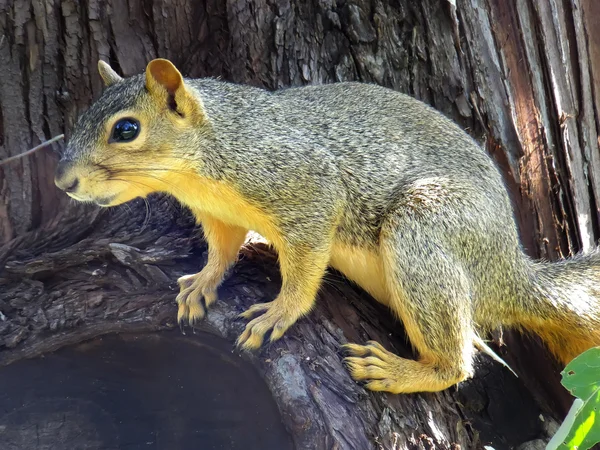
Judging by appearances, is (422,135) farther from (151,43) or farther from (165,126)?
(151,43)

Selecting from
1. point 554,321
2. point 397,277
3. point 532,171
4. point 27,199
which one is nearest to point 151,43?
point 27,199

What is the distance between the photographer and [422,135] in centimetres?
271

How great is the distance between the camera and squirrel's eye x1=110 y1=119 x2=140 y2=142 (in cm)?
229

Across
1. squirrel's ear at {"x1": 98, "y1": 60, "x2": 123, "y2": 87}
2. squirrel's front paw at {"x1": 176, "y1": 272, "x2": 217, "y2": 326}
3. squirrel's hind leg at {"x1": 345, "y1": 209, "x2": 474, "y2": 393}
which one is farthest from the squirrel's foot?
squirrel's ear at {"x1": 98, "y1": 60, "x2": 123, "y2": 87}

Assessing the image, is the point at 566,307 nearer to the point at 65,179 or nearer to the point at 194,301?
the point at 194,301

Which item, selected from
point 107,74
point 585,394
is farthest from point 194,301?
point 585,394

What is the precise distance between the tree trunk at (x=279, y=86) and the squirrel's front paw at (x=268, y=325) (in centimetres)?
6

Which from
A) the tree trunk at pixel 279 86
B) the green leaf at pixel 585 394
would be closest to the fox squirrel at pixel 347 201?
the tree trunk at pixel 279 86

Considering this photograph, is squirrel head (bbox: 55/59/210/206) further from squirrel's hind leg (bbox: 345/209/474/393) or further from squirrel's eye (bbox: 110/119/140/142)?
squirrel's hind leg (bbox: 345/209/474/393)

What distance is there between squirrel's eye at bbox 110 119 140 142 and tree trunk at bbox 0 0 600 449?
1.76ft

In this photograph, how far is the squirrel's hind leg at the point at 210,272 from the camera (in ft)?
8.37

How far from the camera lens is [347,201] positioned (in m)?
2.59

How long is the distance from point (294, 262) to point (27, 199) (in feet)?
4.05

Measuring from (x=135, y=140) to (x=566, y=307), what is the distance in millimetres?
1687
